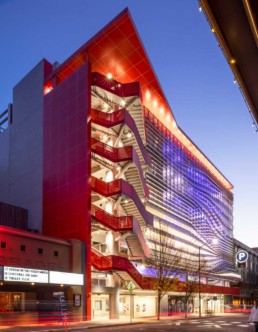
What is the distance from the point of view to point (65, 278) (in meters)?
38.6

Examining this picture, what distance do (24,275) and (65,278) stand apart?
17.0 ft

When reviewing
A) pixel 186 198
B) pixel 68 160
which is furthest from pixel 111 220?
pixel 186 198

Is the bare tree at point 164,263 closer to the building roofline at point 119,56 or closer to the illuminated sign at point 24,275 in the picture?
the illuminated sign at point 24,275

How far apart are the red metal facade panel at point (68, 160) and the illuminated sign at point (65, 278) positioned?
1.45 m

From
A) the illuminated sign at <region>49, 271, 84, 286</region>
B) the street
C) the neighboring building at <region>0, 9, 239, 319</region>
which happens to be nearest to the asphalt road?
the street

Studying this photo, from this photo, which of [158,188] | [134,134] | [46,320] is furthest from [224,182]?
[46,320]

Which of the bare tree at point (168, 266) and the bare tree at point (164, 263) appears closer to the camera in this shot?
the bare tree at point (164, 263)

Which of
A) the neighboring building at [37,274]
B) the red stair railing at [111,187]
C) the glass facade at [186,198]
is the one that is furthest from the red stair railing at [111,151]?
the glass facade at [186,198]

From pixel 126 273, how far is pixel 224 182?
8631 centimetres

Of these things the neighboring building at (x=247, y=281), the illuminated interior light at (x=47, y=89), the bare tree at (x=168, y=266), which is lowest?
the neighboring building at (x=247, y=281)

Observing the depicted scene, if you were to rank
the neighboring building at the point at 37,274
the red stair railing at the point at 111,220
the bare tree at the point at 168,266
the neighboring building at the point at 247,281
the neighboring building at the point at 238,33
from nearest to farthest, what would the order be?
the neighboring building at the point at 238,33 < the neighboring building at the point at 37,274 < the red stair railing at the point at 111,220 < the bare tree at the point at 168,266 < the neighboring building at the point at 247,281

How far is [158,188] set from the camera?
67.9 meters

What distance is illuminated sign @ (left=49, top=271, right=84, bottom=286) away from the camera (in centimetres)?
3697

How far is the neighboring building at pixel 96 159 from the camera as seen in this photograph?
4459cm
